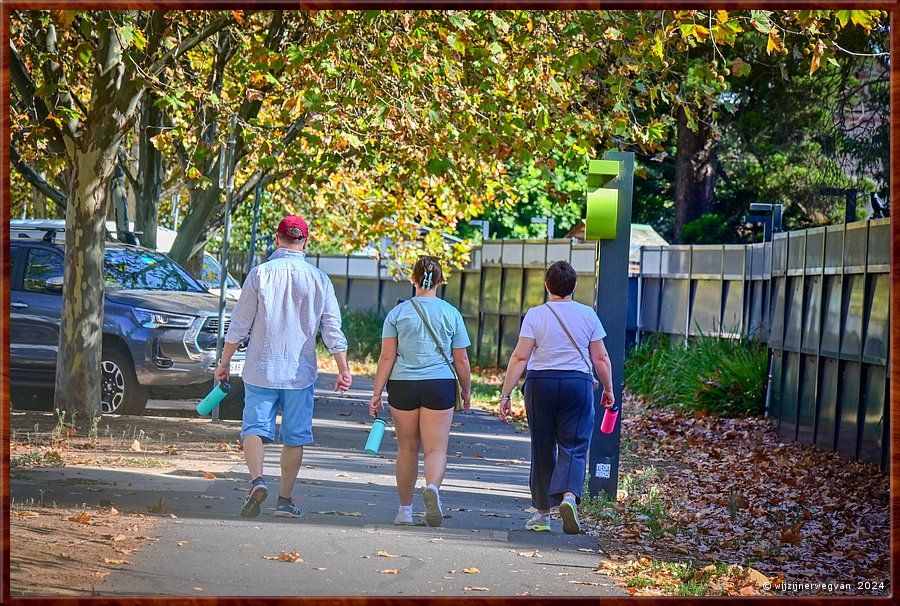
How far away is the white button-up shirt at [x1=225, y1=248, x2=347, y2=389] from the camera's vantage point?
8078mm

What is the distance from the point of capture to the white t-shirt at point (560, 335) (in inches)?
335

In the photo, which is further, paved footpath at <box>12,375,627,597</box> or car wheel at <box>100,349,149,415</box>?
car wheel at <box>100,349,149,415</box>

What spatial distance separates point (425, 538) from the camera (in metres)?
7.82

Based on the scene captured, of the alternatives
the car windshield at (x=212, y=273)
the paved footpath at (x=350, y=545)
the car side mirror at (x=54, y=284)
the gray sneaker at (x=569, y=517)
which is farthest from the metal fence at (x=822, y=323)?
the car windshield at (x=212, y=273)

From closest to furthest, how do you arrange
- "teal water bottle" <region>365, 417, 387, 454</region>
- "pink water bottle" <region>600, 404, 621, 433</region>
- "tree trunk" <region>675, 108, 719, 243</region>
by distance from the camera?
"teal water bottle" <region>365, 417, 387, 454</region> → "pink water bottle" <region>600, 404, 621, 433</region> → "tree trunk" <region>675, 108, 719, 243</region>

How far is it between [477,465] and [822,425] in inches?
133

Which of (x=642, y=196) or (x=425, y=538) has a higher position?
(x=642, y=196)

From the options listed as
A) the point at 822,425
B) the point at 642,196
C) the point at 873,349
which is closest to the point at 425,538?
the point at 873,349

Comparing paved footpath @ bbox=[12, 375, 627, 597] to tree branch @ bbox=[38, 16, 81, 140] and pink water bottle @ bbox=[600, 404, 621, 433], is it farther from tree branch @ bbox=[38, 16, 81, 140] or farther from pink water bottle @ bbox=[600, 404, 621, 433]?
tree branch @ bbox=[38, 16, 81, 140]

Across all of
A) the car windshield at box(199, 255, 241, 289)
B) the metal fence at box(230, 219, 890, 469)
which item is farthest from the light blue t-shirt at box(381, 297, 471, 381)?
the car windshield at box(199, 255, 241, 289)

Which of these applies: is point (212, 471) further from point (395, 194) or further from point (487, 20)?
point (395, 194)

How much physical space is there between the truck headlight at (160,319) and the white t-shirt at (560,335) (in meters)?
5.75

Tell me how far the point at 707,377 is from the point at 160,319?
7285mm

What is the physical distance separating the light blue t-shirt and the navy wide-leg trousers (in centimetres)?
71
